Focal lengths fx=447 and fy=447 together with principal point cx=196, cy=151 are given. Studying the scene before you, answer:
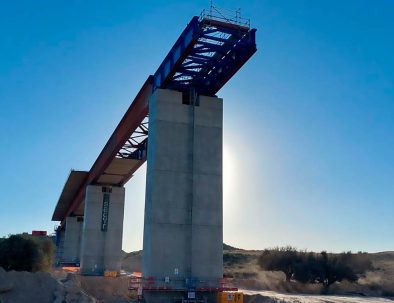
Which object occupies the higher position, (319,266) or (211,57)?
(211,57)

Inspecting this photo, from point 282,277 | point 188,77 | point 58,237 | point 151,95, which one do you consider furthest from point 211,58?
point 58,237

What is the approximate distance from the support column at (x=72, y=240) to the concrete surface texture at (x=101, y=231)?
2780cm

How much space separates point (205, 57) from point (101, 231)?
28.8 metres

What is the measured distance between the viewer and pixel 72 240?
72.9 metres

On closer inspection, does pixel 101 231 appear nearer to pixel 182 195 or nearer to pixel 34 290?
pixel 34 290

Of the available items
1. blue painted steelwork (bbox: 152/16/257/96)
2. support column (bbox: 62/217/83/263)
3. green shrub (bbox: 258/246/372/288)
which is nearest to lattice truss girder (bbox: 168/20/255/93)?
blue painted steelwork (bbox: 152/16/257/96)

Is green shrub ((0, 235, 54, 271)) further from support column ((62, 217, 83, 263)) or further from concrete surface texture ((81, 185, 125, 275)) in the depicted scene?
support column ((62, 217, 83, 263))

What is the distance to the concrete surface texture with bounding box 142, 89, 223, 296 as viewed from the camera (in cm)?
2362

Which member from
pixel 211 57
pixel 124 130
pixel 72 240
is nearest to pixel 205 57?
pixel 211 57

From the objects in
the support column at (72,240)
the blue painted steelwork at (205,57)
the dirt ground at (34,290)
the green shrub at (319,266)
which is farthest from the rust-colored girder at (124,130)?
the support column at (72,240)

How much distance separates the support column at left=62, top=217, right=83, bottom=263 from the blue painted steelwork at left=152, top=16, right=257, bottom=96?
52.3 metres

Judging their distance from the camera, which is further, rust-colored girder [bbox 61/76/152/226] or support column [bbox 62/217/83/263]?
support column [bbox 62/217/83/263]

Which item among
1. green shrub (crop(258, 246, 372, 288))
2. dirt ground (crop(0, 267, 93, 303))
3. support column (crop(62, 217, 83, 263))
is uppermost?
support column (crop(62, 217, 83, 263))

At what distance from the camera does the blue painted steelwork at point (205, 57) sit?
2216 cm
